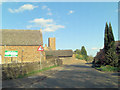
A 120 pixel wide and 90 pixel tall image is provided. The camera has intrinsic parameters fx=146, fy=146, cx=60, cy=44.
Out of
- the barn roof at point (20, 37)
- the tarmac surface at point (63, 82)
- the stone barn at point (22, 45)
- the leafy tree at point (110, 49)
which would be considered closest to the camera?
the tarmac surface at point (63, 82)

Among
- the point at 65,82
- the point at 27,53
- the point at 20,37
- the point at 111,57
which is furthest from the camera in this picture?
the point at 20,37

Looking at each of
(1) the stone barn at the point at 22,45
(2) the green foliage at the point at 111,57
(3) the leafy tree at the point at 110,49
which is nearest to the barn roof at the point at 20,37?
(1) the stone barn at the point at 22,45

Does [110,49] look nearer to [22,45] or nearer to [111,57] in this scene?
[111,57]

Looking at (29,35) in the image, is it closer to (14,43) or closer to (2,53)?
(14,43)

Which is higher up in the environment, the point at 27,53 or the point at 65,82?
the point at 27,53

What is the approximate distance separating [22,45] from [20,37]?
11.8ft

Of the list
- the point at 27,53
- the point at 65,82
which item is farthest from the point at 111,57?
the point at 27,53

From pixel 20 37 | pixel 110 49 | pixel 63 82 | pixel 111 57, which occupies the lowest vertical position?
pixel 63 82

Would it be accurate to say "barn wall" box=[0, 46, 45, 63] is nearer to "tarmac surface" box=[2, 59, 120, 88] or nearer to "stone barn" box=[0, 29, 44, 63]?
"stone barn" box=[0, 29, 44, 63]

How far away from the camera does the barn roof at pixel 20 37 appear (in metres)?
40.8

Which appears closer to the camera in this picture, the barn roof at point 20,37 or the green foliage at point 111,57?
the green foliage at point 111,57

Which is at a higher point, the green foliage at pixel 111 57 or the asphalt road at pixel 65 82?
the green foliage at pixel 111 57

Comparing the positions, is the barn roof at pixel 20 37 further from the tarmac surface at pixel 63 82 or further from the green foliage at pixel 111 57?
the tarmac surface at pixel 63 82

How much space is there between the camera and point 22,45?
40.3 metres
